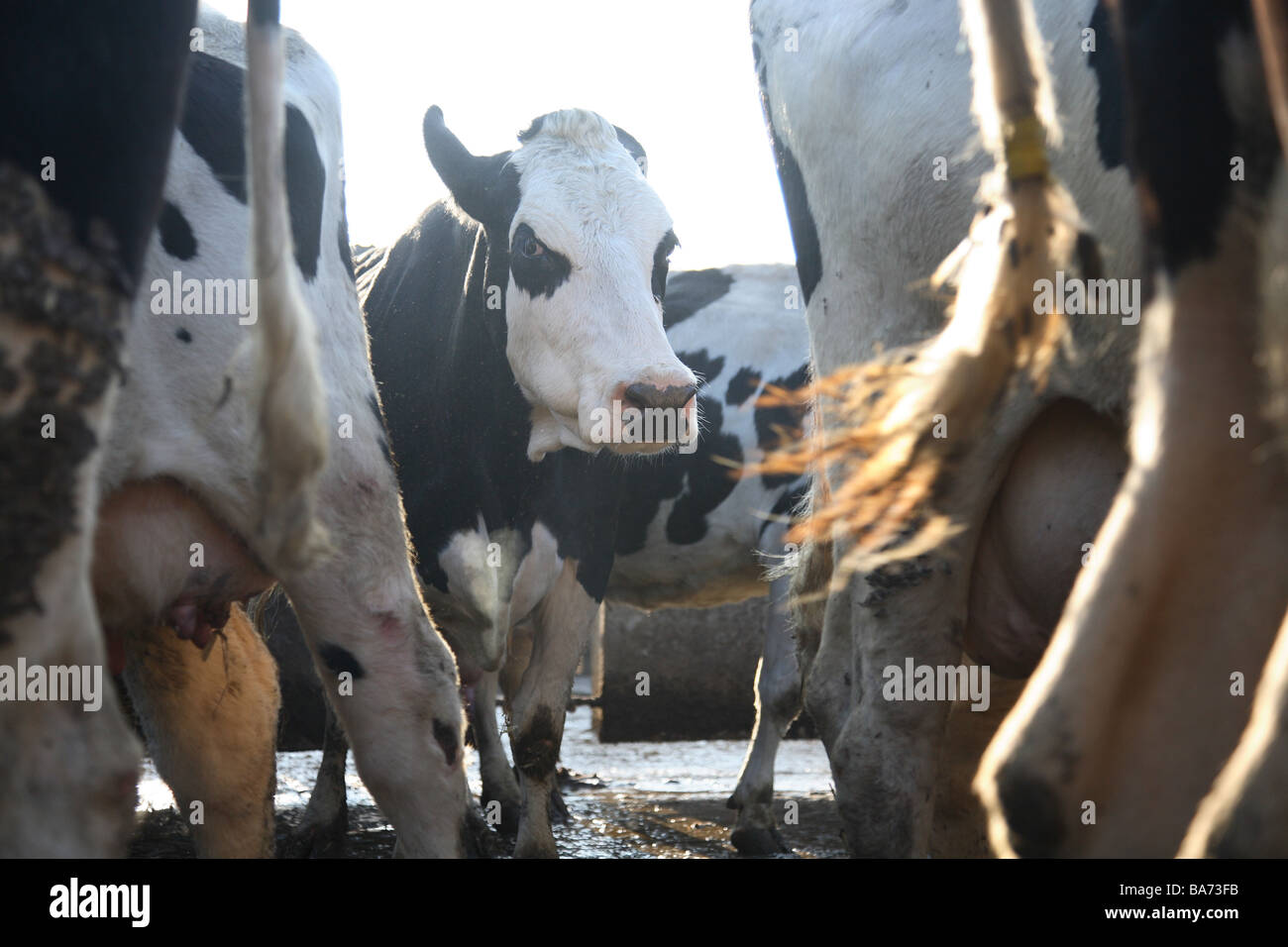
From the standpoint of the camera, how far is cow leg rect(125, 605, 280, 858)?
2996 mm

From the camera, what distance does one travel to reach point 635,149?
5.25m

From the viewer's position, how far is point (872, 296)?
3.00m

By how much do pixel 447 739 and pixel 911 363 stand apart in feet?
4.06

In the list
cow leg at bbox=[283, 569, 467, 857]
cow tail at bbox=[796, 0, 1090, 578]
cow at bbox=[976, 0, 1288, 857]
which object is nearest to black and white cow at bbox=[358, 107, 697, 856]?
cow leg at bbox=[283, 569, 467, 857]

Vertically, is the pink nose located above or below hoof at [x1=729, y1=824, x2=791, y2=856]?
above

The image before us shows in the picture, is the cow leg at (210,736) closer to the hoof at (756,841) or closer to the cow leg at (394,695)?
the cow leg at (394,695)

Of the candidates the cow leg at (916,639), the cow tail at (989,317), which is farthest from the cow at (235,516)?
the cow tail at (989,317)

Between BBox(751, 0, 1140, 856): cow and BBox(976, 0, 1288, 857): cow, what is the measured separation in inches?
31.4

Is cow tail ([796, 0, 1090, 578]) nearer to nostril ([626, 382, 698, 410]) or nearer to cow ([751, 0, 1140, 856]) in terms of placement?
cow ([751, 0, 1140, 856])

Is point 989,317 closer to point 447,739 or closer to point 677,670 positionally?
point 447,739

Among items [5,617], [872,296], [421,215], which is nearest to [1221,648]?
[5,617]

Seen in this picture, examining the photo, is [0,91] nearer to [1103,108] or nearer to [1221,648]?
[1221,648]

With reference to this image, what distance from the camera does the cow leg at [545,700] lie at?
4363 mm

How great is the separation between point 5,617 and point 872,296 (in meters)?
2.09
